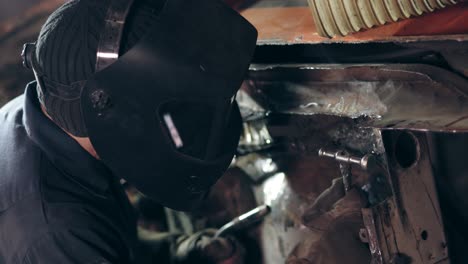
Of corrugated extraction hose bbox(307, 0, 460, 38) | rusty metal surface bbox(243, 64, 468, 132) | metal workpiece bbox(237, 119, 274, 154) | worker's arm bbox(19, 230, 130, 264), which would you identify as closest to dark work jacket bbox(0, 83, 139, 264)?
worker's arm bbox(19, 230, 130, 264)

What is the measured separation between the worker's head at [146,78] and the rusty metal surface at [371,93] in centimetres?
37

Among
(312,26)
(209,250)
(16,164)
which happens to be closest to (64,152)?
(16,164)

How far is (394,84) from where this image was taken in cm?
191

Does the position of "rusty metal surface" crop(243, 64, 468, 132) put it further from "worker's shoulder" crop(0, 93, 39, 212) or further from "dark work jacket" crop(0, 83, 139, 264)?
"worker's shoulder" crop(0, 93, 39, 212)

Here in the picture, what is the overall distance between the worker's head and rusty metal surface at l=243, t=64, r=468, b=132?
0.37m

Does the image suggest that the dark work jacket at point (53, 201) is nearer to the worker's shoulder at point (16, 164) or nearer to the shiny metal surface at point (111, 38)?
the worker's shoulder at point (16, 164)

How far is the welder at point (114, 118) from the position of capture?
1.77 meters

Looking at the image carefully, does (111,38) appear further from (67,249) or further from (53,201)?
(67,249)

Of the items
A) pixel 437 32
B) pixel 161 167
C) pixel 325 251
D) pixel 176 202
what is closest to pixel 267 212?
pixel 325 251

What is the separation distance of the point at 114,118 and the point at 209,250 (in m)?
0.88

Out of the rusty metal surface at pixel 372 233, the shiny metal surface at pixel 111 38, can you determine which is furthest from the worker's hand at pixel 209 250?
the shiny metal surface at pixel 111 38

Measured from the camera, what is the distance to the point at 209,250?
8.00 feet

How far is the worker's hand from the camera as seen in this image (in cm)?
241

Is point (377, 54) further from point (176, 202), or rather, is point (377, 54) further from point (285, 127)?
point (176, 202)
